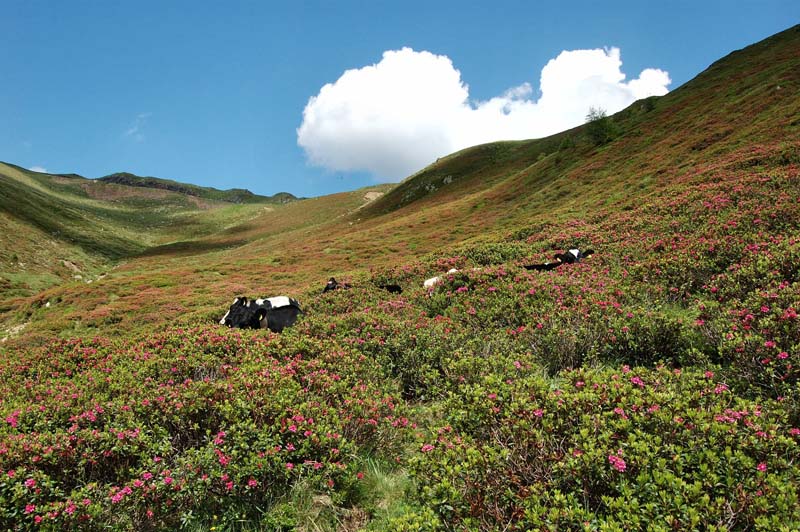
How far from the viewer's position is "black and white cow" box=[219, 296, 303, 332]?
15.0 meters

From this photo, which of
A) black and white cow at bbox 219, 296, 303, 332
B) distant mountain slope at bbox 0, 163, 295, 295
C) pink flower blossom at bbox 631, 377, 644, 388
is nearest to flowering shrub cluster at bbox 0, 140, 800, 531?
pink flower blossom at bbox 631, 377, 644, 388

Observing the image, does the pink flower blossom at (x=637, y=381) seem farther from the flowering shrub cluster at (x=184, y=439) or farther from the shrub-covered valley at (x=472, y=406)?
the flowering shrub cluster at (x=184, y=439)

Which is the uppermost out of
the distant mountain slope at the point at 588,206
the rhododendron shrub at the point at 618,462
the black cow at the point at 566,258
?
the distant mountain slope at the point at 588,206

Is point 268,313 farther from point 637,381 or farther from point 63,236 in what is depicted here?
point 63,236

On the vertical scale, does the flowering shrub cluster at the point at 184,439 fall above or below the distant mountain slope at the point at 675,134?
below

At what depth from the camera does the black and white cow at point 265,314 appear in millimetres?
14984

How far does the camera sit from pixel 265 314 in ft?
50.7

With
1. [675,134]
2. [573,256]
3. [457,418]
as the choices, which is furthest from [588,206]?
[457,418]

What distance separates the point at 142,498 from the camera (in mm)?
4496

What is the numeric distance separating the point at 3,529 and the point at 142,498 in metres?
1.30

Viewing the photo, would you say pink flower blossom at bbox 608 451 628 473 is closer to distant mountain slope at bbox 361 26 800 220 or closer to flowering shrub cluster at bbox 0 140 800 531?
flowering shrub cluster at bbox 0 140 800 531

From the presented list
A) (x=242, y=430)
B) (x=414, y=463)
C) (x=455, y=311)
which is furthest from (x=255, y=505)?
(x=455, y=311)

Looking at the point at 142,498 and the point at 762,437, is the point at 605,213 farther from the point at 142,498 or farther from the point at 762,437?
the point at 142,498

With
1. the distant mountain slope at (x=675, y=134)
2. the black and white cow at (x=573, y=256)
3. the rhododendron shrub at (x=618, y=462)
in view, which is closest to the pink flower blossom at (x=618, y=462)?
the rhododendron shrub at (x=618, y=462)
